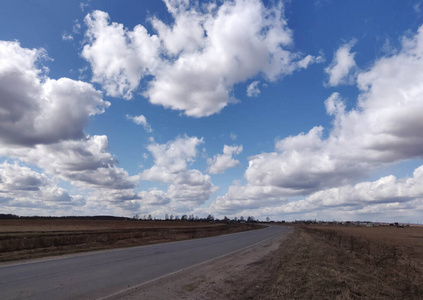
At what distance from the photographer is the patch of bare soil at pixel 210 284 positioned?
8834 millimetres

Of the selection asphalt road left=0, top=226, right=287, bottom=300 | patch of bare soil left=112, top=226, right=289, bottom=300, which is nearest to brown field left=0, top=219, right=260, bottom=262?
asphalt road left=0, top=226, right=287, bottom=300

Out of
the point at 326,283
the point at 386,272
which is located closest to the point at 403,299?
the point at 326,283

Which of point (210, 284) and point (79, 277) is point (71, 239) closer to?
point (79, 277)

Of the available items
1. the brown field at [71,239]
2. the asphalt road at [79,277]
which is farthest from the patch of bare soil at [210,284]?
the brown field at [71,239]

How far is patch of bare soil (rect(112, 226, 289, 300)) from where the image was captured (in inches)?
348

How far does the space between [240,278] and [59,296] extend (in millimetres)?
6282

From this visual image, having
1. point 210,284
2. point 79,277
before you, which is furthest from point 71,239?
point 210,284

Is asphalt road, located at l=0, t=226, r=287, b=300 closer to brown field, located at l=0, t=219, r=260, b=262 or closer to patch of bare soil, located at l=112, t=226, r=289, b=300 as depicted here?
patch of bare soil, located at l=112, t=226, r=289, b=300

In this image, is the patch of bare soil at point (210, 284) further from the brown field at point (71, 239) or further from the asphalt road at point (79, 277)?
the brown field at point (71, 239)

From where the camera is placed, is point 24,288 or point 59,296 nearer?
point 59,296

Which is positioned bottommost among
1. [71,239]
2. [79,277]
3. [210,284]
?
[210,284]

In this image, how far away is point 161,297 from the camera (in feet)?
27.6

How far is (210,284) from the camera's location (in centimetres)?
1049

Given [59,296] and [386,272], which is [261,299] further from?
[386,272]
